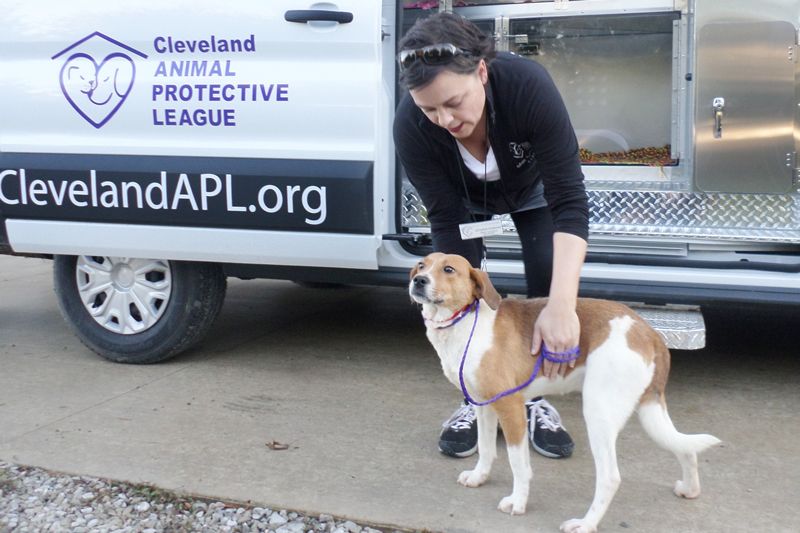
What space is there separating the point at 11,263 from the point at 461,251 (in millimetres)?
5578

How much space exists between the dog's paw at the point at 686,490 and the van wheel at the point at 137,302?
238 cm

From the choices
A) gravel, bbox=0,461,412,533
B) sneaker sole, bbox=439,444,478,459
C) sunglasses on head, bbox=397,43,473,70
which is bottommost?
gravel, bbox=0,461,412,533

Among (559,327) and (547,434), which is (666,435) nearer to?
(559,327)

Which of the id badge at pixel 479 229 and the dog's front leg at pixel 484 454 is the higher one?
the id badge at pixel 479 229

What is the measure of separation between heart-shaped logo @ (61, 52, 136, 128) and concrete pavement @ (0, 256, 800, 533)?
49.1 inches

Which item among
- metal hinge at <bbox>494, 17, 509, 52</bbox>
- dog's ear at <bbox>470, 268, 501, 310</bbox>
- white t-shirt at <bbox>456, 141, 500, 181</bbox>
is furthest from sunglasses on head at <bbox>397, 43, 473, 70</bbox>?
metal hinge at <bbox>494, 17, 509, 52</bbox>

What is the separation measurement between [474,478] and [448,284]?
2.37ft

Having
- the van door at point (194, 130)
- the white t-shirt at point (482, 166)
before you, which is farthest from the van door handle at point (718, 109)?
the white t-shirt at point (482, 166)

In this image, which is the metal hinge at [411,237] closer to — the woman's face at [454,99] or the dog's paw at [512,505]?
the woman's face at [454,99]

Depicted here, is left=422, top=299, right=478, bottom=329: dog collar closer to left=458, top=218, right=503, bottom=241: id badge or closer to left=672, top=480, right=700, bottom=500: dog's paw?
left=458, top=218, right=503, bottom=241: id badge

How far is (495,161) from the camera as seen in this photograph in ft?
9.78

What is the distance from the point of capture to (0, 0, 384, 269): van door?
151 inches

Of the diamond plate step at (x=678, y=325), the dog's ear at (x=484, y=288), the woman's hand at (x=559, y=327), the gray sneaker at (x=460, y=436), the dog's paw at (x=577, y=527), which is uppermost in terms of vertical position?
the dog's ear at (x=484, y=288)

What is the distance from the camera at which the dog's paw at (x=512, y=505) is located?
2.73 meters
